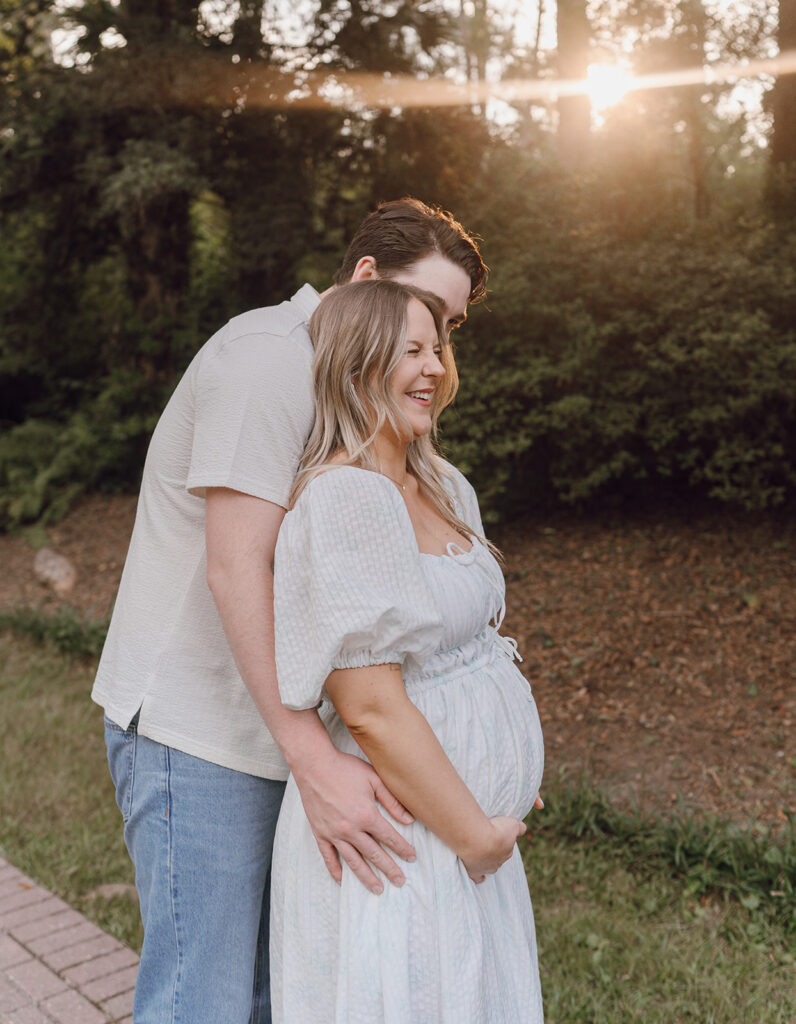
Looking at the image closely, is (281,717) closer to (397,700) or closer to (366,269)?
(397,700)

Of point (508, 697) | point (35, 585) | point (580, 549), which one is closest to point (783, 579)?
point (580, 549)

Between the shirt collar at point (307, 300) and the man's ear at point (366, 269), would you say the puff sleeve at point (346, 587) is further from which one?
the man's ear at point (366, 269)

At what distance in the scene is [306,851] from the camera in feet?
6.05

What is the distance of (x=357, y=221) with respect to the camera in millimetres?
9680

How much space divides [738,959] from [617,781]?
1.39 m

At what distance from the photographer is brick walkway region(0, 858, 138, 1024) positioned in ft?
10.9

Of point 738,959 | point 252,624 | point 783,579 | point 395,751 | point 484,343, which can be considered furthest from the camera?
point 484,343

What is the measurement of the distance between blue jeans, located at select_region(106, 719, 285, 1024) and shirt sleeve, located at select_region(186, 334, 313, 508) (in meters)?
0.59

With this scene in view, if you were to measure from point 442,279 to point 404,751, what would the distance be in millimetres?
1097

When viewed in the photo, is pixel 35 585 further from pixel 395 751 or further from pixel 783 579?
pixel 395 751

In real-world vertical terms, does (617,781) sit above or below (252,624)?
below

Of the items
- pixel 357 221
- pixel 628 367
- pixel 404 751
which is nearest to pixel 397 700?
pixel 404 751

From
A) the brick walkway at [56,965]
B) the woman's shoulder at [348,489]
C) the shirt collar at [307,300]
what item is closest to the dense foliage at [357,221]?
the brick walkway at [56,965]

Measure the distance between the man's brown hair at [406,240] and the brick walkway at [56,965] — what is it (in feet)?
8.53
